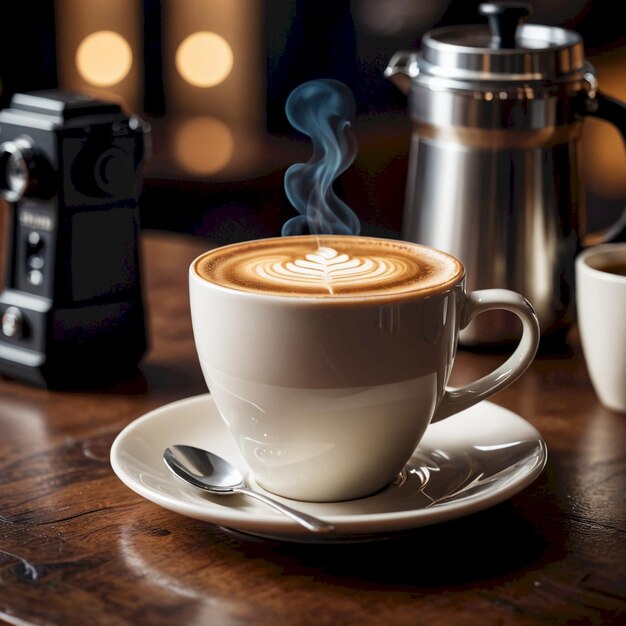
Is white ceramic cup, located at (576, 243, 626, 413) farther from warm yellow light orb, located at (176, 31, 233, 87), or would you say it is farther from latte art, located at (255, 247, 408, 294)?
warm yellow light orb, located at (176, 31, 233, 87)

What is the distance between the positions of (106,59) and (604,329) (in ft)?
8.32

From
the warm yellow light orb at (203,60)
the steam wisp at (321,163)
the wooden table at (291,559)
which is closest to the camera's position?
the wooden table at (291,559)

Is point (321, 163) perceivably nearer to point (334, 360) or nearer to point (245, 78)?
point (334, 360)

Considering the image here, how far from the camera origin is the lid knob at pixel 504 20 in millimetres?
1060

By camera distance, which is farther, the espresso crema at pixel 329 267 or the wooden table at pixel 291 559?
the espresso crema at pixel 329 267

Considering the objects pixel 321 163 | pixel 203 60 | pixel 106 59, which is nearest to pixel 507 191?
pixel 321 163

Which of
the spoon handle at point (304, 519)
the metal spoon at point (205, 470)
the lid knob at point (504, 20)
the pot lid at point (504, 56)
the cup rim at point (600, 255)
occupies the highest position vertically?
the lid knob at point (504, 20)

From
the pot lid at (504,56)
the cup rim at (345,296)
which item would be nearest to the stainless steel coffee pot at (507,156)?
the pot lid at (504,56)

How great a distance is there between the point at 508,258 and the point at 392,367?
1.41 feet

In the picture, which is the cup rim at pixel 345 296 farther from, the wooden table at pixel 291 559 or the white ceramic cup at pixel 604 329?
the white ceramic cup at pixel 604 329

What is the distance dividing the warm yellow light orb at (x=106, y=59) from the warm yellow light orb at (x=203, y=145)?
0.85ft

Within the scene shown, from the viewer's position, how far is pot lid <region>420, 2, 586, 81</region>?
105cm

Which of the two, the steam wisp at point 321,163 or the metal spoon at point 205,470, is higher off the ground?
the steam wisp at point 321,163

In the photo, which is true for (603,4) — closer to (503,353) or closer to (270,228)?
(270,228)
